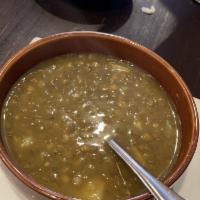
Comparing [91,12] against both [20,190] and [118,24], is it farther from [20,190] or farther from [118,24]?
[20,190]

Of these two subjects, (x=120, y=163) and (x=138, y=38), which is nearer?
(x=120, y=163)

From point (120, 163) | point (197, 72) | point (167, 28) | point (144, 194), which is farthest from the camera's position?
point (167, 28)

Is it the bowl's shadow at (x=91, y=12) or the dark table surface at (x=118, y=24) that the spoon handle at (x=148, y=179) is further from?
the bowl's shadow at (x=91, y=12)

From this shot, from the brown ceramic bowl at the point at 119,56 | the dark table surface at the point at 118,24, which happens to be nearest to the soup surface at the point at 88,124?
the brown ceramic bowl at the point at 119,56

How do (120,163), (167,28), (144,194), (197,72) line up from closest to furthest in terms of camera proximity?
1. (144,194)
2. (120,163)
3. (197,72)
4. (167,28)

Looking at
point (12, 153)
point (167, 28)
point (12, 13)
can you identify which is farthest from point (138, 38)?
point (12, 153)

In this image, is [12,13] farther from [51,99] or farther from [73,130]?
[73,130]

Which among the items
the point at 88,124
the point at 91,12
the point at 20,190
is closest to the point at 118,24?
the point at 91,12
